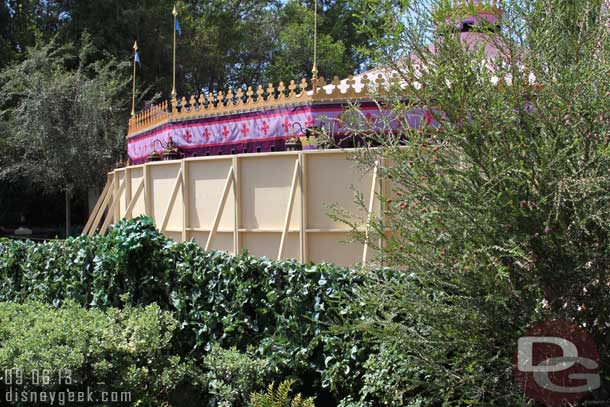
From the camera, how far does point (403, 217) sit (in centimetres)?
458

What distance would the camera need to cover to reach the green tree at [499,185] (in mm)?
4055

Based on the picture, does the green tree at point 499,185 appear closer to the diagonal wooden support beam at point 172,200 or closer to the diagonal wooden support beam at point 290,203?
the diagonal wooden support beam at point 290,203

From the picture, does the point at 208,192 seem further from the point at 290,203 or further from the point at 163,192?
the point at 290,203

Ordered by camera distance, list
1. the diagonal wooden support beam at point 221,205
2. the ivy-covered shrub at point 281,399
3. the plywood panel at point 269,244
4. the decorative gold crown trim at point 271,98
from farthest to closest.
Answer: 1. the decorative gold crown trim at point 271,98
2. the diagonal wooden support beam at point 221,205
3. the plywood panel at point 269,244
4. the ivy-covered shrub at point 281,399

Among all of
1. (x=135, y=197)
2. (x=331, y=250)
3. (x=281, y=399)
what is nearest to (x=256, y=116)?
(x=135, y=197)

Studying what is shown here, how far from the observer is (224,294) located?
6.99m

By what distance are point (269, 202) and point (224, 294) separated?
2825 millimetres

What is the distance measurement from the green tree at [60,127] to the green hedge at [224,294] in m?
15.4

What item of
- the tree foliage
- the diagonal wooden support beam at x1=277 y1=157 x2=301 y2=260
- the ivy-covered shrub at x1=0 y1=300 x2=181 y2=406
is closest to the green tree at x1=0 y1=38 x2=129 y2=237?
the tree foliage

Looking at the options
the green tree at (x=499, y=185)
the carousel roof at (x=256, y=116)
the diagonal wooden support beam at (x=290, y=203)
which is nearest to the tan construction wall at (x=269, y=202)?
the diagonal wooden support beam at (x=290, y=203)

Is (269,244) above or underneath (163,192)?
underneath

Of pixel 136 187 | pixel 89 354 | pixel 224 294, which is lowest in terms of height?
pixel 89 354

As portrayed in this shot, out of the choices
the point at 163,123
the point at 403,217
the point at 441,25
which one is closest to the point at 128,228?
the point at 403,217

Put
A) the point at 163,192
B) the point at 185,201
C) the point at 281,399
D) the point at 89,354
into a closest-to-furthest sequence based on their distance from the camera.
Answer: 1. the point at 281,399
2. the point at 89,354
3. the point at 185,201
4. the point at 163,192
